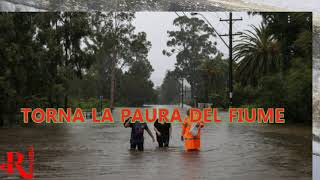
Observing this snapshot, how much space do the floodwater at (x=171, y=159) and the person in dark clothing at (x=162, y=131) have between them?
29 cm

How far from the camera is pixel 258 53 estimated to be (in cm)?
2770

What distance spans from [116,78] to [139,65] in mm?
2277

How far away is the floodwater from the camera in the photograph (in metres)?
9.21

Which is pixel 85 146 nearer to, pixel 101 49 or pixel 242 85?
pixel 101 49

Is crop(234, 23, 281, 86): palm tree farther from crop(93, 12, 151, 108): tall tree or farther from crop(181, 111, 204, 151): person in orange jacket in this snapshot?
crop(181, 111, 204, 151): person in orange jacket

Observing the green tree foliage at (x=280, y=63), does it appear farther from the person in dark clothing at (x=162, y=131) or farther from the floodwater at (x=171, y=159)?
the person in dark clothing at (x=162, y=131)

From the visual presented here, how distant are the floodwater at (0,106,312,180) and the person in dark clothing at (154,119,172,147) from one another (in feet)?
0.94

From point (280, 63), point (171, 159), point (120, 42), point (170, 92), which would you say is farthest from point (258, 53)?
point (171, 159)

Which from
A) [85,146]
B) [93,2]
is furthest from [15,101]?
[93,2]

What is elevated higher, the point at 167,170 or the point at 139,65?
the point at 139,65

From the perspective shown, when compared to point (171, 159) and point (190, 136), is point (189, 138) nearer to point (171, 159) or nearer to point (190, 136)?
point (190, 136)

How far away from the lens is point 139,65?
67.1 ft

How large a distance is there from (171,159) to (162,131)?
8.61 feet

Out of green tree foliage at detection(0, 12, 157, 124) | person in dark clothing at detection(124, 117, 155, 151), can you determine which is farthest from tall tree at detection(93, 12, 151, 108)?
person in dark clothing at detection(124, 117, 155, 151)
